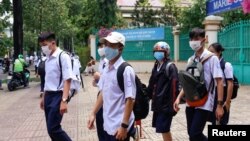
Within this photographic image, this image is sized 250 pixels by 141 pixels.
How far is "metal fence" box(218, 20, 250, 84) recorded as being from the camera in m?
15.6

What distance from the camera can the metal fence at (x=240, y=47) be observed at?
15586 mm

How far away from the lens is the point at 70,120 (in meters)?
9.84

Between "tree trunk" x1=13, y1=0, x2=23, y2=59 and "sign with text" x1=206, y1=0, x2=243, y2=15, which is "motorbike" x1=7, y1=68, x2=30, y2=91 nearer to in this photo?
"tree trunk" x1=13, y1=0, x2=23, y2=59

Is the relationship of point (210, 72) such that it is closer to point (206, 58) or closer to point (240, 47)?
point (206, 58)

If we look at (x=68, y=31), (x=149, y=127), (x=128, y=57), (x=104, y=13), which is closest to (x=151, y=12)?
(x=68, y=31)

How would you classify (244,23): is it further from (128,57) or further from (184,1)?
(184,1)

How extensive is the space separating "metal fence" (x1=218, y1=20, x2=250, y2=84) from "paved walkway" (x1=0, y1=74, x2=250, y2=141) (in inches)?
46.5

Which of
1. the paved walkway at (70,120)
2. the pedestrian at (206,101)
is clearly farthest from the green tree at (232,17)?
the pedestrian at (206,101)

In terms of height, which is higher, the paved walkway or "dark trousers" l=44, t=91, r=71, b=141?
"dark trousers" l=44, t=91, r=71, b=141

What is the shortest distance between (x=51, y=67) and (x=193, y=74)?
1.85 metres

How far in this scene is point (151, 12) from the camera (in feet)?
181

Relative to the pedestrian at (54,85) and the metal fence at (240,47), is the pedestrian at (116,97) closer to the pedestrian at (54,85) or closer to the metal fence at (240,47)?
the pedestrian at (54,85)

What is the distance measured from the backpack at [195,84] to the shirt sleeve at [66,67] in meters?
1.45

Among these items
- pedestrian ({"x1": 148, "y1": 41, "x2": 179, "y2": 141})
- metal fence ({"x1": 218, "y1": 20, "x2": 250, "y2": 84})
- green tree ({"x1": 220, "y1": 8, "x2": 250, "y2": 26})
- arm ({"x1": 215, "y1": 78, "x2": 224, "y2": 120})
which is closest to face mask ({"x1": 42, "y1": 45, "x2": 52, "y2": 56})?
pedestrian ({"x1": 148, "y1": 41, "x2": 179, "y2": 141})
